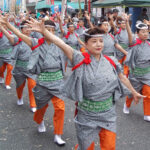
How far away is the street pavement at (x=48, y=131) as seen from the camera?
13.2 feet

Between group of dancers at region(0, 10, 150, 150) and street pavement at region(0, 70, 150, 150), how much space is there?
18 cm

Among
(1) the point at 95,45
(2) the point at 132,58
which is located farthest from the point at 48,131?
(1) the point at 95,45

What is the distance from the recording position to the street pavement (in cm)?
404

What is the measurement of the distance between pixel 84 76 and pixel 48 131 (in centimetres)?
205

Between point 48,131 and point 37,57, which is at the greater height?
point 37,57

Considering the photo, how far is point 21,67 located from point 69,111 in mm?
1416

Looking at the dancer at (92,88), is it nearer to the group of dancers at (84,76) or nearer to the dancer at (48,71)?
the group of dancers at (84,76)

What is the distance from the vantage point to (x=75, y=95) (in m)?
2.92

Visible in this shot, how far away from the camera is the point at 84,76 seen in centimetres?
287

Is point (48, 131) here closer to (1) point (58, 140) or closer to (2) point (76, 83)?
(1) point (58, 140)

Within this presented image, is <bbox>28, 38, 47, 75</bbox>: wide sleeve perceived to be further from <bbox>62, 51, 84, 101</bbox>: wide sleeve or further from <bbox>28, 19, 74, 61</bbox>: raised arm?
<bbox>62, 51, 84, 101</bbox>: wide sleeve

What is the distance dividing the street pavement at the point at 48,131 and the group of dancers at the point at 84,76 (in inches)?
7.3

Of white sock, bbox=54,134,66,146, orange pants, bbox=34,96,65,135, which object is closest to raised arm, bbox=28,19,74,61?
orange pants, bbox=34,96,65,135

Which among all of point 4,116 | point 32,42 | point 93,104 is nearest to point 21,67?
point 4,116
